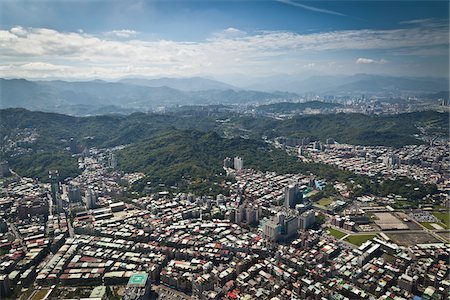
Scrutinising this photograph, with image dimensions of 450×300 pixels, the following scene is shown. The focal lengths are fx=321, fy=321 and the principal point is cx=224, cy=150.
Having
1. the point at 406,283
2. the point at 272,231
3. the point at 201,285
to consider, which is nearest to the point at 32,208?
the point at 201,285

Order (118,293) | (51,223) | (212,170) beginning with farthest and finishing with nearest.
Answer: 1. (212,170)
2. (51,223)
3. (118,293)

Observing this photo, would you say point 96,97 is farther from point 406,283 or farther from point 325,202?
point 406,283

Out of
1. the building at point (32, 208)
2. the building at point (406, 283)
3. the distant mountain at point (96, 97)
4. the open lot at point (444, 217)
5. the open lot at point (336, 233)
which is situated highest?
the distant mountain at point (96, 97)

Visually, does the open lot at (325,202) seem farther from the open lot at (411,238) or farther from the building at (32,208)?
the building at (32,208)

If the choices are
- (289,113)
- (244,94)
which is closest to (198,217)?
(289,113)

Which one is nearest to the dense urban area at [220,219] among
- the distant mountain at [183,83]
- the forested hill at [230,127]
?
the forested hill at [230,127]

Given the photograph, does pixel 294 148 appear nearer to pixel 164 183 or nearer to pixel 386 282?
pixel 164 183

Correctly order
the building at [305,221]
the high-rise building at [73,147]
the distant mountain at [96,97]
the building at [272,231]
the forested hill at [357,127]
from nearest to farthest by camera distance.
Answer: the building at [272,231], the building at [305,221], the high-rise building at [73,147], the forested hill at [357,127], the distant mountain at [96,97]
